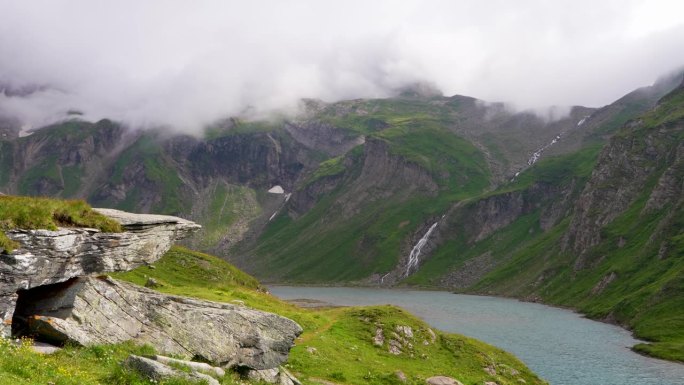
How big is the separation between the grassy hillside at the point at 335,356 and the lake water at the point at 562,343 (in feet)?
93.9

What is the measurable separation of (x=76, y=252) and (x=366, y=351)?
33416mm

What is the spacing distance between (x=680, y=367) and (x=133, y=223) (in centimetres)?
11020

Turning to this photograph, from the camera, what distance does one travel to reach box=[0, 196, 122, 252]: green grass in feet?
Answer: 78.2

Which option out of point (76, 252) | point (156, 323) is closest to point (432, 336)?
point (156, 323)

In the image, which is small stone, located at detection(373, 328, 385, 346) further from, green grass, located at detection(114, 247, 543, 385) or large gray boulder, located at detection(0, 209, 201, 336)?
large gray boulder, located at detection(0, 209, 201, 336)

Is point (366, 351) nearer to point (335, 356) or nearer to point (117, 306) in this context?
point (335, 356)

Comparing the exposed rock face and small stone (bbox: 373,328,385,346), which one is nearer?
the exposed rock face

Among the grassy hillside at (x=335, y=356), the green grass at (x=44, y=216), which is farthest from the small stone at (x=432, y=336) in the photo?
the green grass at (x=44, y=216)

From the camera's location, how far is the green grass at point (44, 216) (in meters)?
23.8

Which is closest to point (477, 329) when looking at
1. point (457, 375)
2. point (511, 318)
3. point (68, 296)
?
point (511, 318)

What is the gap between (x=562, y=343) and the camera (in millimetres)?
117688

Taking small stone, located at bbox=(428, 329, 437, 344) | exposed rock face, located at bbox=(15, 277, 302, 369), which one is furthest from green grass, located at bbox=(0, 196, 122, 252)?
small stone, located at bbox=(428, 329, 437, 344)

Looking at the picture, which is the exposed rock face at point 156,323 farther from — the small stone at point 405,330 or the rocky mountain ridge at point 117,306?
the small stone at point 405,330

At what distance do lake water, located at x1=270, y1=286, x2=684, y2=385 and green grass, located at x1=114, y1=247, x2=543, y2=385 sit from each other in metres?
27.0
